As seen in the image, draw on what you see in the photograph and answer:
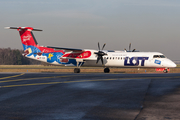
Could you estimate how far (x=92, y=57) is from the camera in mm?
46750

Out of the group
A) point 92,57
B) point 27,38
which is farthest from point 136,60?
point 27,38

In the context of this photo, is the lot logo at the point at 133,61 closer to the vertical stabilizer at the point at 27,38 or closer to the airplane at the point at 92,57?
the airplane at the point at 92,57

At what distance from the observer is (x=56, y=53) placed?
160ft

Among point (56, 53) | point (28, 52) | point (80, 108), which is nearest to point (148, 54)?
point (56, 53)

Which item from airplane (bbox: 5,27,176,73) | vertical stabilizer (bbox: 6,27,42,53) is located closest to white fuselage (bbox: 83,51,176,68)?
airplane (bbox: 5,27,176,73)

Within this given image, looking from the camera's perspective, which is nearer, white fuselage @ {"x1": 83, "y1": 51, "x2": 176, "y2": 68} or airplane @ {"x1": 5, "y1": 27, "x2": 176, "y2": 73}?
white fuselage @ {"x1": 83, "y1": 51, "x2": 176, "y2": 68}

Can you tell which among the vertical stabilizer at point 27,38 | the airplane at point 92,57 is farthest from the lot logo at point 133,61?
the vertical stabilizer at point 27,38

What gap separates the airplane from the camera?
140 ft

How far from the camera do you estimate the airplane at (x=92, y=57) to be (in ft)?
140

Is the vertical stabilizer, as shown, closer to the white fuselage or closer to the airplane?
the airplane

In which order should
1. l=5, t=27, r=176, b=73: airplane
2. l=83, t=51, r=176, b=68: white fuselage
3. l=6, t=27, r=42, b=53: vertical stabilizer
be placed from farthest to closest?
l=6, t=27, r=42, b=53: vertical stabilizer, l=5, t=27, r=176, b=73: airplane, l=83, t=51, r=176, b=68: white fuselage

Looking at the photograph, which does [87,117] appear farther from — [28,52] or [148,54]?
[28,52]

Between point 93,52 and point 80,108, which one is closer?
point 80,108

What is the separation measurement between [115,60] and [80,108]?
35.5 m
